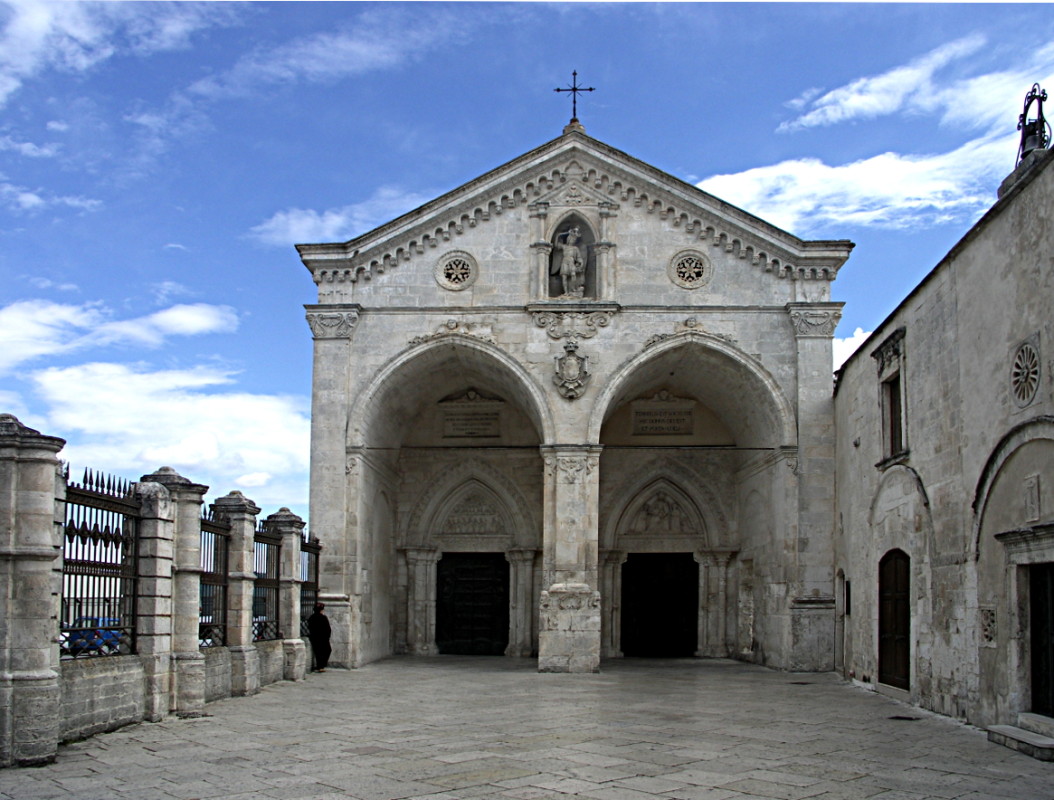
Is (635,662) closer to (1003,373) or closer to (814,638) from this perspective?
(814,638)

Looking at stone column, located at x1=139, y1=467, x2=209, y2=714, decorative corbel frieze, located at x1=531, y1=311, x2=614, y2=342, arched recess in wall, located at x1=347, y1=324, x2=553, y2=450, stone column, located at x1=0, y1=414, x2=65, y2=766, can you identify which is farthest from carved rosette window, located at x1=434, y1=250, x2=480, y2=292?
stone column, located at x1=0, y1=414, x2=65, y2=766

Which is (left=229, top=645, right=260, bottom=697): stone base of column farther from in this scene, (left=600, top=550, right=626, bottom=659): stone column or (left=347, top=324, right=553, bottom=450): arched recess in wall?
(left=600, top=550, right=626, bottom=659): stone column

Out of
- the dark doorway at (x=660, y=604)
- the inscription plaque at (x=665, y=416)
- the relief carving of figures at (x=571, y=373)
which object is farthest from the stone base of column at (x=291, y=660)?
the inscription plaque at (x=665, y=416)

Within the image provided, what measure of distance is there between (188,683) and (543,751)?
489 centimetres

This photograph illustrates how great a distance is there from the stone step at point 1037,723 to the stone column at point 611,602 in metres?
14.7

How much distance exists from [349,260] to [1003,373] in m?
13.9

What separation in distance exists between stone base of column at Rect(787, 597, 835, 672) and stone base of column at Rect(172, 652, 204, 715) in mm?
12201

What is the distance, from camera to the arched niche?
2280 centimetres

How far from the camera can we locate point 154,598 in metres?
12.9

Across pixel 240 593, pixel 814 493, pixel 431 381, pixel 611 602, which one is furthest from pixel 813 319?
pixel 240 593

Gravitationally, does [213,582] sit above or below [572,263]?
below

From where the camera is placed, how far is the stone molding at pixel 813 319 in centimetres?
2238

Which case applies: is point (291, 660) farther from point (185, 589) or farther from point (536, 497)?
point (536, 497)

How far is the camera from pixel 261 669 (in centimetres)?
1733
